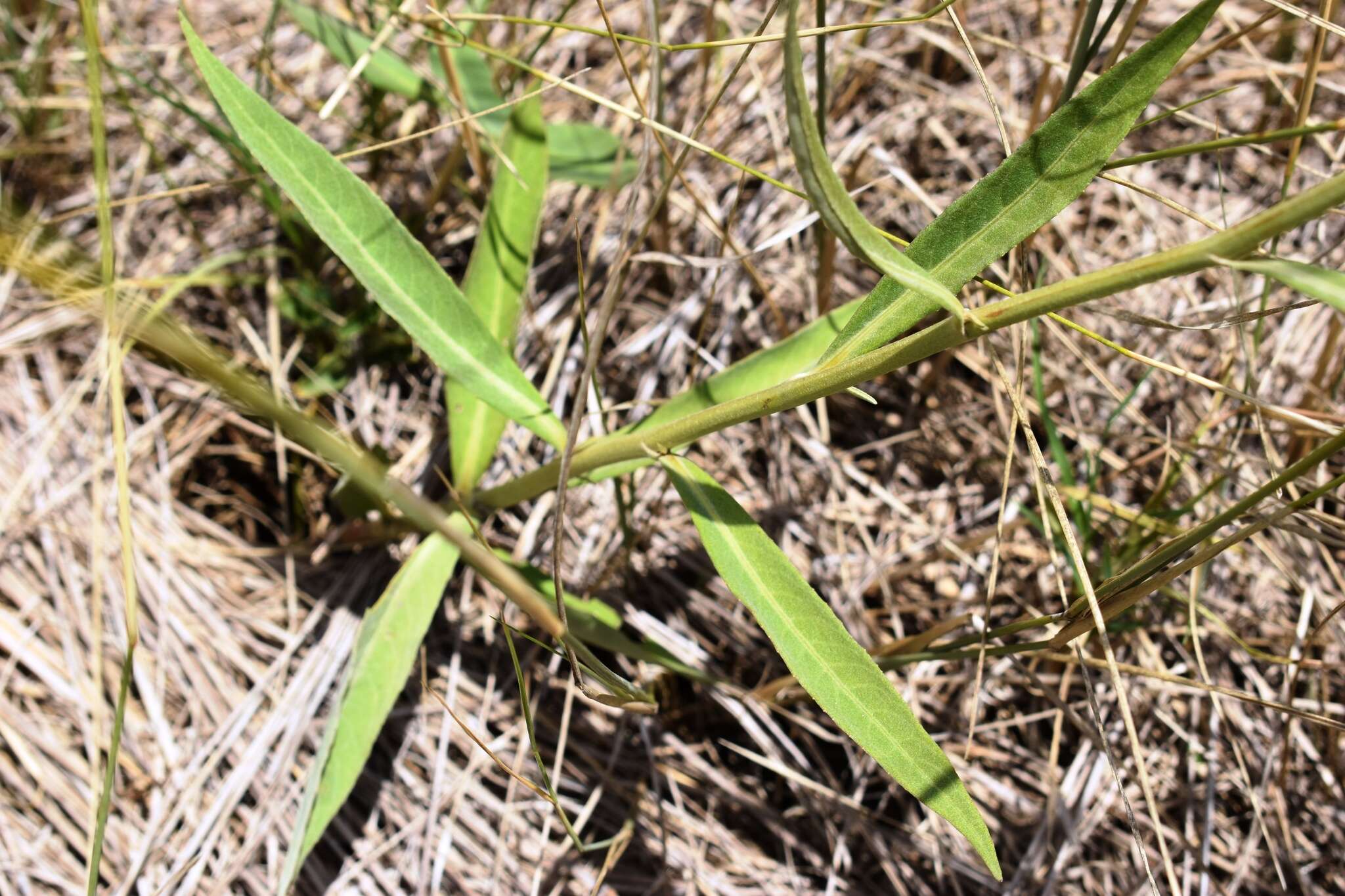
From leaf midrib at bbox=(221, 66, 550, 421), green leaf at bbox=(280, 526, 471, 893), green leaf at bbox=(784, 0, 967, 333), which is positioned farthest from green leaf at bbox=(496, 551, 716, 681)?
green leaf at bbox=(784, 0, 967, 333)

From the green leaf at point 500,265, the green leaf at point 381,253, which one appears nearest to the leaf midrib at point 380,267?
the green leaf at point 381,253

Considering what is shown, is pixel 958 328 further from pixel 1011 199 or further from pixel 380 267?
pixel 380 267

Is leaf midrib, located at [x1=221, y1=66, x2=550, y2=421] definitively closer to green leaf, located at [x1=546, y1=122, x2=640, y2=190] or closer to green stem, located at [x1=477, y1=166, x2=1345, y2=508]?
green stem, located at [x1=477, y1=166, x2=1345, y2=508]

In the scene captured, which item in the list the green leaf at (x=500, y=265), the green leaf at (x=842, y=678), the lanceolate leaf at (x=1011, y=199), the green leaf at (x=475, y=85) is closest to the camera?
the lanceolate leaf at (x=1011, y=199)

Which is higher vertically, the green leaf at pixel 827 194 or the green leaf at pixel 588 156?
the green leaf at pixel 588 156

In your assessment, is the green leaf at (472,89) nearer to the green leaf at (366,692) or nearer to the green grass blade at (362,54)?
the green grass blade at (362,54)

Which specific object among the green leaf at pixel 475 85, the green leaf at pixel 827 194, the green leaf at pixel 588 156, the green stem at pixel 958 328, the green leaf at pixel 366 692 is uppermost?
the green leaf at pixel 475 85
